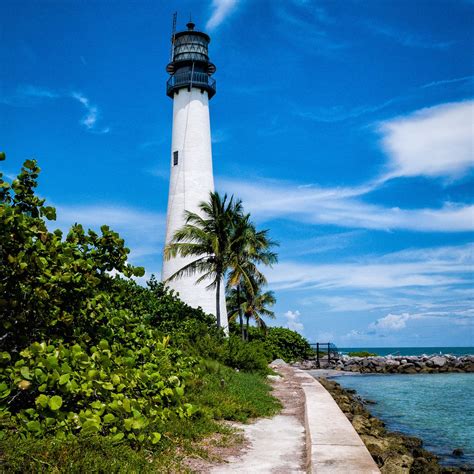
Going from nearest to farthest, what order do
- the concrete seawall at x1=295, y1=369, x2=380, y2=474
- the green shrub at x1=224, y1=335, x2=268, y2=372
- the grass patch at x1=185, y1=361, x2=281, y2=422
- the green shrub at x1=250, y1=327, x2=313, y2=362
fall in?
the concrete seawall at x1=295, y1=369, x2=380, y2=474
the grass patch at x1=185, y1=361, x2=281, y2=422
the green shrub at x1=224, y1=335, x2=268, y2=372
the green shrub at x1=250, y1=327, x2=313, y2=362

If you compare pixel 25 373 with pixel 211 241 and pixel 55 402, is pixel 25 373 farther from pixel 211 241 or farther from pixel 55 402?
Answer: pixel 211 241

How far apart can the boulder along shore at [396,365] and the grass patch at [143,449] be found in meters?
29.2

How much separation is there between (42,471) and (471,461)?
31.1 feet

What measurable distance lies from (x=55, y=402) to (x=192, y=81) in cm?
2708

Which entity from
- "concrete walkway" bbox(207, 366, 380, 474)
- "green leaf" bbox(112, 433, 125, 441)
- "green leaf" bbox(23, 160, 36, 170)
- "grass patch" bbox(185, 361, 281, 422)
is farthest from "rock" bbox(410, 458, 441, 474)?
"green leaf" bbox(23, 160, 36, 170)

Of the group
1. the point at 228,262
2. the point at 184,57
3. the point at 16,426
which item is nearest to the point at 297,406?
the point at 16,426

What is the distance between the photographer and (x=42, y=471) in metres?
4.43

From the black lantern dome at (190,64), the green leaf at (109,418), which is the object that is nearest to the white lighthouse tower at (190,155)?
the black lantern dome at (190,64)

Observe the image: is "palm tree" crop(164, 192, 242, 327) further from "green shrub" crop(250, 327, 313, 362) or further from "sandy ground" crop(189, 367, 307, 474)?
"sandy ground" crop(189, 367, 307, 474)

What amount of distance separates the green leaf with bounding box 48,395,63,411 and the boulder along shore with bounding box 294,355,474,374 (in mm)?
33720

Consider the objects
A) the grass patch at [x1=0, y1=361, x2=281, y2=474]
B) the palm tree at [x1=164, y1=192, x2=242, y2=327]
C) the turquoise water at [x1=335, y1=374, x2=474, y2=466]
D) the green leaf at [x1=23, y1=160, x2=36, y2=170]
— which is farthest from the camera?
the palm tree at [x1=164, y1=192, x2=242, y2=327]

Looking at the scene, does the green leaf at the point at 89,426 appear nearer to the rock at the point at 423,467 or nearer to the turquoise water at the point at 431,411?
the rock at the point at 423,467

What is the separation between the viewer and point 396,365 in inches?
1539

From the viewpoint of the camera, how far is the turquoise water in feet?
41.2
